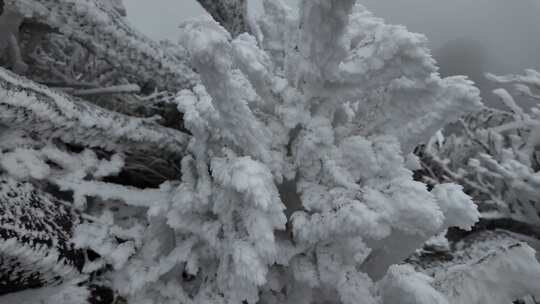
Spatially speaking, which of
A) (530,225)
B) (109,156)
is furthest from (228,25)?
(530,225)

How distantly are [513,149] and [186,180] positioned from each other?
1.51m

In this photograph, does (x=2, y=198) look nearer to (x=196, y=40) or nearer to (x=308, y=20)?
(x=196, y=40)

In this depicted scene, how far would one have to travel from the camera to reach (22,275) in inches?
19.7

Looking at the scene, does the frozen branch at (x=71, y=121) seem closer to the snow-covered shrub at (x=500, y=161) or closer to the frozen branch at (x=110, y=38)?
the frozen branch at (x=110, y=38)

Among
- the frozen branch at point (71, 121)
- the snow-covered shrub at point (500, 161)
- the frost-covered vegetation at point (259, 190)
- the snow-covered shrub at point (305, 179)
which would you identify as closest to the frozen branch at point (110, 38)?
the frost-covered vegetation at point (259, 190)

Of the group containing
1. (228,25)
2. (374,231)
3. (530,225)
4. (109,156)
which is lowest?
(374,231)

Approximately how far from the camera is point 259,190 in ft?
1.46

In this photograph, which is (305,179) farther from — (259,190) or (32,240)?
(32,240)

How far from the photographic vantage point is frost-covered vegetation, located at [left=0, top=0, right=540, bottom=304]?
486 mm

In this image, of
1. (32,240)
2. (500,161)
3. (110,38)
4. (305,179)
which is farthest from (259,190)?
Answer: (500,161)

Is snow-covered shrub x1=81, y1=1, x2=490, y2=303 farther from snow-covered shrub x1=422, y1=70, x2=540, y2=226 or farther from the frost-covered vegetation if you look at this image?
snow-covered shrub x1=422, y1=70, x2=540, y2=226

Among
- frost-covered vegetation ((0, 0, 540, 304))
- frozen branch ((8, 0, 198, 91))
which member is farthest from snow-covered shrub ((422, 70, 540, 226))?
frozen branch ((8, 0, 198, 91))

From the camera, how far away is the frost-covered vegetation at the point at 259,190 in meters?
0.49

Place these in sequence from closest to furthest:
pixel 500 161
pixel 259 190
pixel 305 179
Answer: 1. pixel 259 190
2. pixel 305 179
3. pixel 500 161
